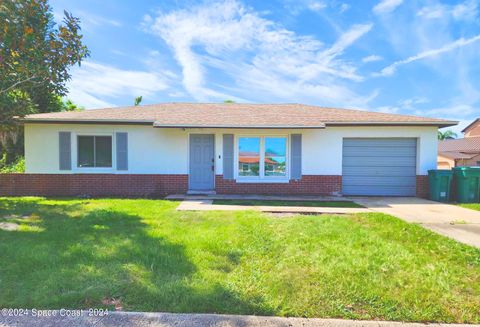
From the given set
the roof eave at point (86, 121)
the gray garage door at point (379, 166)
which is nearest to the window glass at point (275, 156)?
the gray garage door at point (379, 166)

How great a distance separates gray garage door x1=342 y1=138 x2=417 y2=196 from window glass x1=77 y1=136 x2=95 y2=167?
9.99 metres

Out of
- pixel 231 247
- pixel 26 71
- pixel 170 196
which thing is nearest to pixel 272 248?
pixel 231 247

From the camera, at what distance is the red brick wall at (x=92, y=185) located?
9.85m

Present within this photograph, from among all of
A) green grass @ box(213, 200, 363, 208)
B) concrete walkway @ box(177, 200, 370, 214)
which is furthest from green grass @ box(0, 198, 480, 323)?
green grass @ box(213, 200, 363, 208)

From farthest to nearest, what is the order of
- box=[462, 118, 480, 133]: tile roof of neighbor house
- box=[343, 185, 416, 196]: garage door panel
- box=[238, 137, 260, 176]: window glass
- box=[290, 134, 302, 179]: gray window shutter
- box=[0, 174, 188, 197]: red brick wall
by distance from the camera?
box=[462, 118, 480, 133]: tile roof of neighbor house → box=[343, 185, 416, 196]: garage door panel → box=[238, 137, 260, 176]: window glass → box=[290, 134, 302, 179]: gray window shutter → box=[0, 174, 188, 197]: red brick wall

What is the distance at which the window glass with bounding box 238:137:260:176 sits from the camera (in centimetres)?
1027

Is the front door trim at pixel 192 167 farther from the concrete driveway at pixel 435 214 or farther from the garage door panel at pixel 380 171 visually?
the concrete driveway at pixel 435 214

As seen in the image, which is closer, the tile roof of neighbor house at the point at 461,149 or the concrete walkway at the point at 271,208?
the concrete walkway at the point at 271,208

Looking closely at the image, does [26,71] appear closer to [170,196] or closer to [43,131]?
[43,131]

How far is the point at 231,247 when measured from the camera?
4445mm

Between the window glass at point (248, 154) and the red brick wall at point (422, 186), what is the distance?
6385 mm

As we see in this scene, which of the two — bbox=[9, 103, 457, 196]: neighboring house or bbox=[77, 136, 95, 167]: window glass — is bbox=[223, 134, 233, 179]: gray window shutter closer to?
bbox=[9, 103, 457, 196]: neighboring house

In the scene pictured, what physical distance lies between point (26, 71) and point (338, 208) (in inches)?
363

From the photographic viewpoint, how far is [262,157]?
10.3 metres
